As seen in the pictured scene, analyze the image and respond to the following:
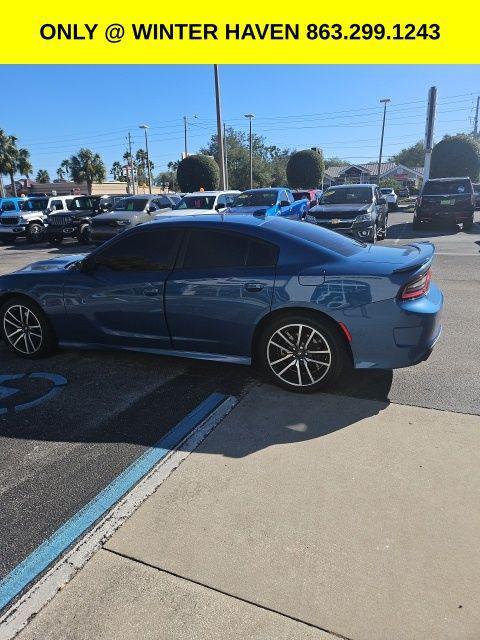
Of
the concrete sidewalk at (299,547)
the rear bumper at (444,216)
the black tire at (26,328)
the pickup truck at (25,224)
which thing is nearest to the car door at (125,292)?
the black tire at (26,328)

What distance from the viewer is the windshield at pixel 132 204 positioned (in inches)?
612

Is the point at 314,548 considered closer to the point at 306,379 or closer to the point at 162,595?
the point at 162,595

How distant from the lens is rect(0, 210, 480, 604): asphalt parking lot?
105 inches

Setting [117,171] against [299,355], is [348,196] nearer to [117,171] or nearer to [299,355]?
[299,355]

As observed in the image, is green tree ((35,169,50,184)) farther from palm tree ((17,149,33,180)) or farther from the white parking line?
the white parking line

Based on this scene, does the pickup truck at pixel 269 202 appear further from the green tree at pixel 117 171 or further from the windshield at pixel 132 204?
the green tree at pixel 117 171

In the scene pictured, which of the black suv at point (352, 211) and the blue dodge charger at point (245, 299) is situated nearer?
the blue dodge charger at point (245, 299)

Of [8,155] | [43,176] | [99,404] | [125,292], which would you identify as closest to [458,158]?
[125,292]

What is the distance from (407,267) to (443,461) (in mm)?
1499

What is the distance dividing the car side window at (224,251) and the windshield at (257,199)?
10.3 m

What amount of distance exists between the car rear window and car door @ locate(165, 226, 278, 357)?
1448 cm

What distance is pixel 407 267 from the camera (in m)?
3.63

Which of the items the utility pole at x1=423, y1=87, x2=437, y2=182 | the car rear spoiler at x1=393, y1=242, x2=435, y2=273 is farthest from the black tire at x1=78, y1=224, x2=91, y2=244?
the utility pole at x1=423, y1=87, x2=437, y2=182

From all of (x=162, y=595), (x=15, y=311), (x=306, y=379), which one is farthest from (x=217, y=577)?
(x=15, y=311)
